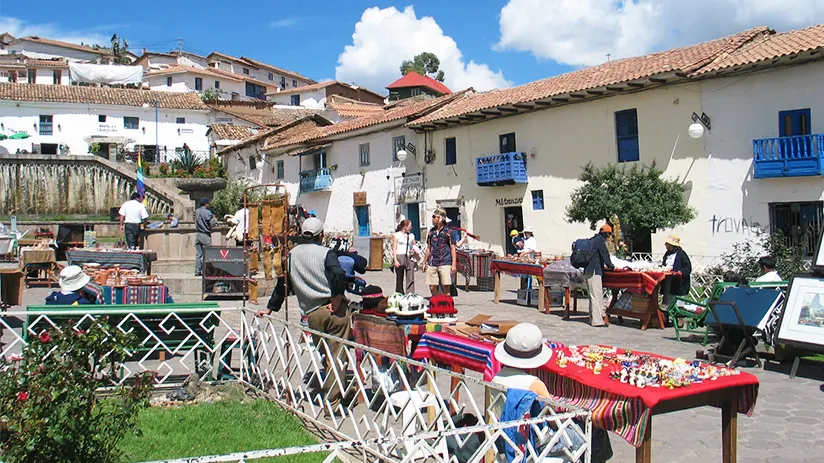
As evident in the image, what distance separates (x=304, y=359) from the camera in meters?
8.02

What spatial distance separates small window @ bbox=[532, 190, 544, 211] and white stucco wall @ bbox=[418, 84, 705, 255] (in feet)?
0.43

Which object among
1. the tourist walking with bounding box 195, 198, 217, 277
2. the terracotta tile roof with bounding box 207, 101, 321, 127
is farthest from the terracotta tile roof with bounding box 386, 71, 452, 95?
the tourist walking with bounding box 195, 198, 217, 277

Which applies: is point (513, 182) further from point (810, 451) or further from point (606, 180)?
point (810, 451)

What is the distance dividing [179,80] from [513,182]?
45261 millimetres

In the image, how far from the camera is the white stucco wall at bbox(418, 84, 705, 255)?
59.2 feet

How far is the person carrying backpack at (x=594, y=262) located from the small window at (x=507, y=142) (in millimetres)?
12663

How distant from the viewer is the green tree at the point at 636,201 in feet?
56.2

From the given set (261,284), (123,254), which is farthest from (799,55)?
(123,254)

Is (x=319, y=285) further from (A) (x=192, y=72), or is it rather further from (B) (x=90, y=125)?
(A) (x=192, y=72)

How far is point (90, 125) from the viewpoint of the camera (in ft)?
149

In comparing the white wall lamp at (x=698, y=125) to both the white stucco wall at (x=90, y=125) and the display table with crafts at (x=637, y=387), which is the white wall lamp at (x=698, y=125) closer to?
the display table with crafts at (x=637, y=387)

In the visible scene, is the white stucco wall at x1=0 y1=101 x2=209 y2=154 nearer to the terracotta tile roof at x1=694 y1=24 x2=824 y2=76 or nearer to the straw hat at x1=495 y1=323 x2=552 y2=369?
the terracotta tile roof at x1=694 y1=24 x2=824 y2=76

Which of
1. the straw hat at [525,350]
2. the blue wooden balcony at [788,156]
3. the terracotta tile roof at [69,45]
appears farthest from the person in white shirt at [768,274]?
the terracotta tile roof at [69,45]

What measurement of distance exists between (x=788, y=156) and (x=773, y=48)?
104 inches
